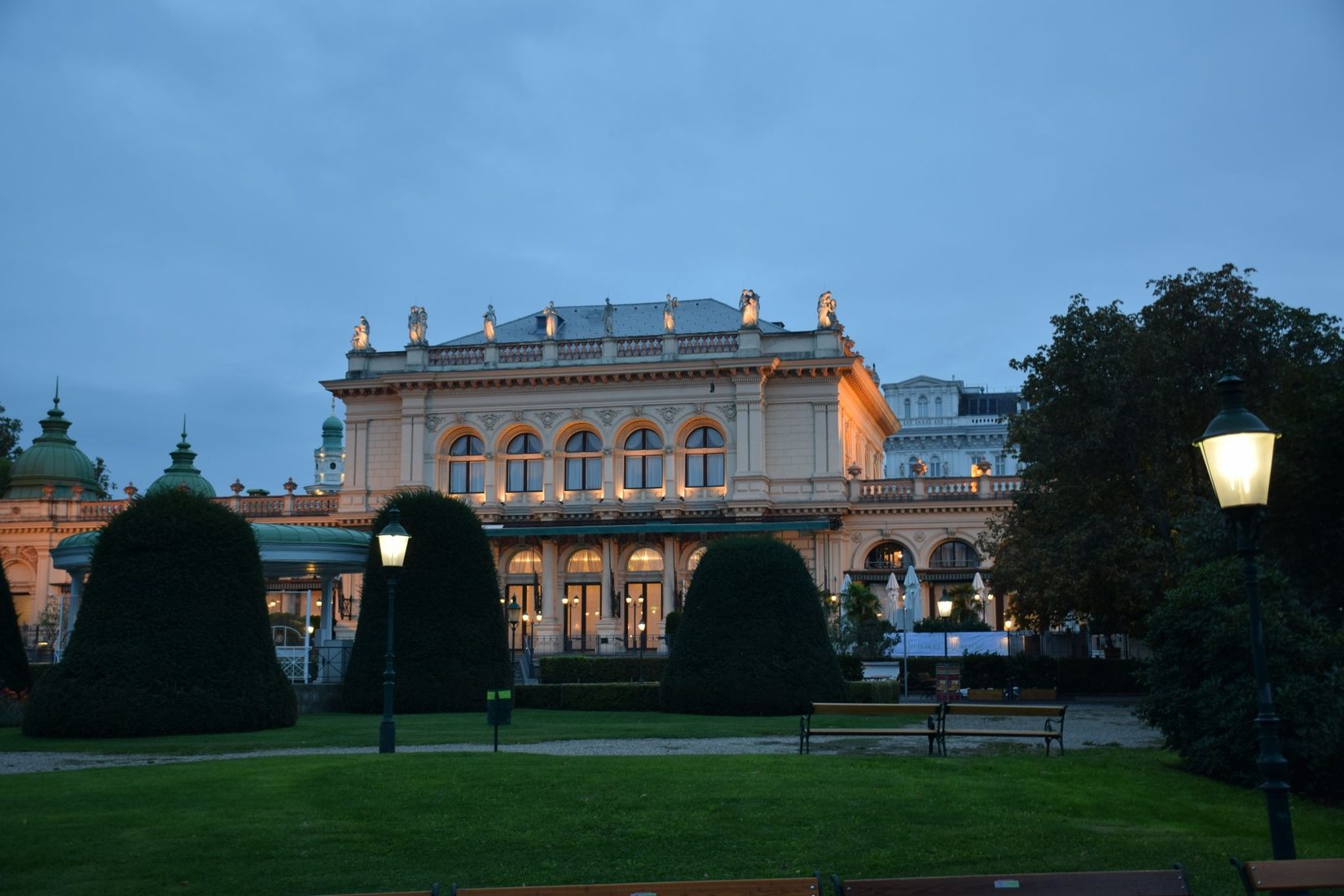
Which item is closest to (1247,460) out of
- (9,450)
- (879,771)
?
(879,771)

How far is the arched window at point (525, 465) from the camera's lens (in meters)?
59.8

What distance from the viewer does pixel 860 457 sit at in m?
66.0

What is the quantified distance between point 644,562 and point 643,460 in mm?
4564

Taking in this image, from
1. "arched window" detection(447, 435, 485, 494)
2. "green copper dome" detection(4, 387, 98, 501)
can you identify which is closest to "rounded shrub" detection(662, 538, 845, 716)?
"arched window" detection(447, 435, 485, 494)

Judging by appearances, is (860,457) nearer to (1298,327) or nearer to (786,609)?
(1298,327)

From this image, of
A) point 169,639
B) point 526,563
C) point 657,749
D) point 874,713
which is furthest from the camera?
point 526,563

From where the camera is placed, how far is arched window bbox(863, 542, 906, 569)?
5791 cm

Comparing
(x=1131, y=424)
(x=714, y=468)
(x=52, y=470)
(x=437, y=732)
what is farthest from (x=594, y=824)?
(x=52, y=470)

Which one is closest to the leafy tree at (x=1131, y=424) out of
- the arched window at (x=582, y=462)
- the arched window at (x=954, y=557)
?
the arched window at (x=954, y=557)

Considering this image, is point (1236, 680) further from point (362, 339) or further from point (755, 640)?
point (362, 339)

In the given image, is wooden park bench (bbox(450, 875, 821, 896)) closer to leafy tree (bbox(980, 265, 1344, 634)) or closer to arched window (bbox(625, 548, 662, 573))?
leafy tree (bbox(980, 265, 1344, 634))

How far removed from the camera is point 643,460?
5884cm

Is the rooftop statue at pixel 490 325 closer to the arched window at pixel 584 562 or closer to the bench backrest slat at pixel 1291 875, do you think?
the arched window at pixel 584 562

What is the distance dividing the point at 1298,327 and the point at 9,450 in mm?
71378
